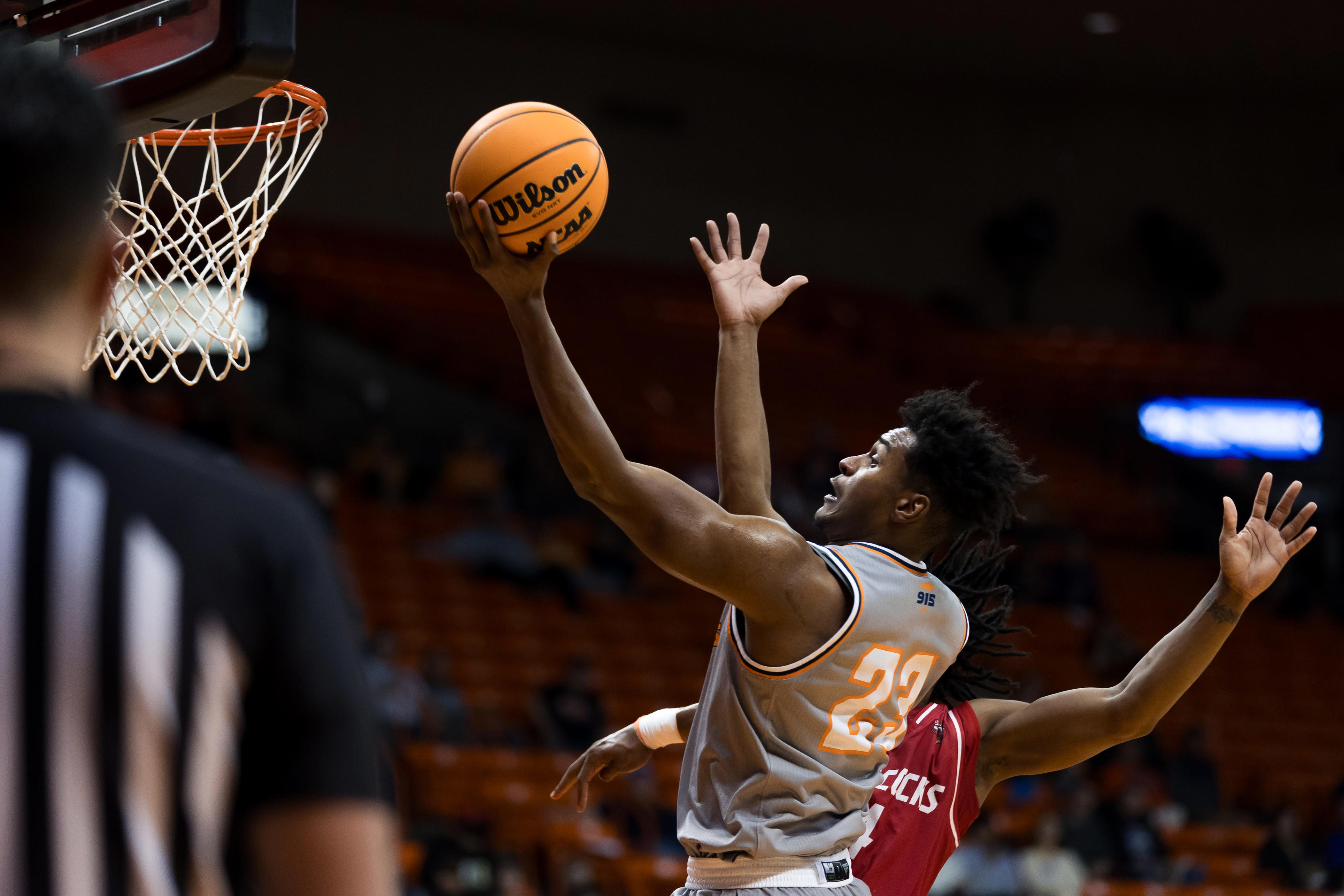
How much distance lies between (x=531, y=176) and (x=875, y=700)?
117 cm

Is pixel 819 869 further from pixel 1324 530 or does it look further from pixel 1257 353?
pixel 1257 353

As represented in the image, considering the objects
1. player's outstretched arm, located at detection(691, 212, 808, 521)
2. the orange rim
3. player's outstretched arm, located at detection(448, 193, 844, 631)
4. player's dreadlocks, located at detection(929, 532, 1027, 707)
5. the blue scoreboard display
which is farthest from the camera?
the blue scoreboard display

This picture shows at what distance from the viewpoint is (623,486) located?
2680 millimetres

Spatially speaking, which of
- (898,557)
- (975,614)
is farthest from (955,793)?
(898,557)

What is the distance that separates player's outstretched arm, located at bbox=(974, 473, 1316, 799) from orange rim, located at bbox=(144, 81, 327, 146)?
2136 millimetres

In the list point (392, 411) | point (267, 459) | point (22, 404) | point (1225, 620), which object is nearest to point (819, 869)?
point (1225, 620)

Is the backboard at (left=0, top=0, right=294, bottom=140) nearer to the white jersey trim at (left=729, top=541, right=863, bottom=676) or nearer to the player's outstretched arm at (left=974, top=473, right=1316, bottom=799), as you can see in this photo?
the white jersey trim at (left=729, top=541, right=863, bottom=676)

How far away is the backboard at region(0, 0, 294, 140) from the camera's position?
2666mm

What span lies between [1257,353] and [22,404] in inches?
709

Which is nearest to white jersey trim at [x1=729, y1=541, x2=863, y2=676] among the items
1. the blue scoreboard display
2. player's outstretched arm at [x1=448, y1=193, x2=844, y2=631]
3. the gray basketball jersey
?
the gray basketball jersey

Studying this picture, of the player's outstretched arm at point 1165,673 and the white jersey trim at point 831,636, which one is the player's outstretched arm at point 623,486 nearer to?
the white jersey trim at point 831,636

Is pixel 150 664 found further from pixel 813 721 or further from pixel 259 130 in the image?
pixel 259 130

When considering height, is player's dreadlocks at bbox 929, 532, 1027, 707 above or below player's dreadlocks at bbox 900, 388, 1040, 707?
below

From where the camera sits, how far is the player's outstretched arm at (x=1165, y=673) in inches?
124
